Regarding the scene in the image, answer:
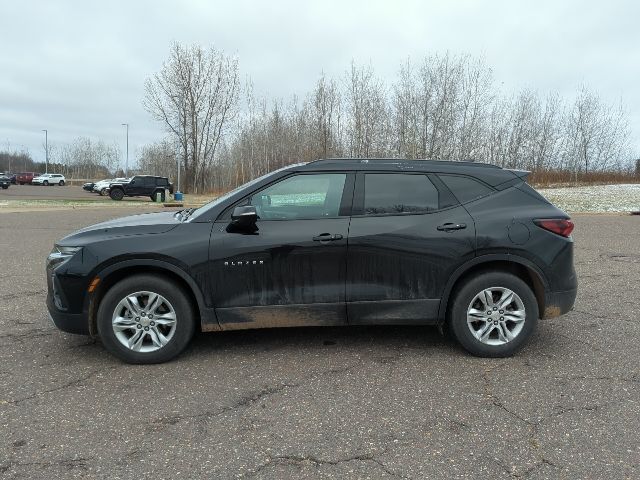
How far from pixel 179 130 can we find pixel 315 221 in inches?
1710

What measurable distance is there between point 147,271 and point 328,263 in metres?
1.51

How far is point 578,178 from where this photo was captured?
4081 cm

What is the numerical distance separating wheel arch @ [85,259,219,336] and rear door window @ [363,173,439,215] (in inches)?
61.8

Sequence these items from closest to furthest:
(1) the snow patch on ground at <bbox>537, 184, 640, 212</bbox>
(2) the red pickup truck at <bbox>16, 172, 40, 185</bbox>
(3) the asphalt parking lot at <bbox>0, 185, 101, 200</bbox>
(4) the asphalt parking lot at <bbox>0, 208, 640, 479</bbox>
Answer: (4) the asphalt parking lot at <bbox>0, 208, 640, 479</bbox> → (1) the snow patch on ground at <bbox>537, 184, 640, 212</bbox> → (3) the asphalt parking lot at <bbox>0, 185, 101, 200</bbox> → (2) the red pickup truck at <bbox>16, 172, 40, 185</bbox>

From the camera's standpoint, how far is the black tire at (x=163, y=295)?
3.91 m

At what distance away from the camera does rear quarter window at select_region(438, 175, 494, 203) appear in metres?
4.24

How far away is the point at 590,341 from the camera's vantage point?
4.57 metres

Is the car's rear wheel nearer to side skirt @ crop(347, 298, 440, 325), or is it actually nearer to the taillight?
side skirt @ crop(347, 298, 440, 325)

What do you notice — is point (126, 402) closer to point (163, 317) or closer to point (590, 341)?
point (163, 317)

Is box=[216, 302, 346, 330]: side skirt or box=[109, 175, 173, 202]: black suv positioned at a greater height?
box=[109, 175, 173, 202]: black suv

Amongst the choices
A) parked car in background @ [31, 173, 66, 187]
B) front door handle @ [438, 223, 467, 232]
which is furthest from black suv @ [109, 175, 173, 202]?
parked car in background @ [31, 173, 66, 187]

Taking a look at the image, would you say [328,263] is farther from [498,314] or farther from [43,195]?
[43,195]

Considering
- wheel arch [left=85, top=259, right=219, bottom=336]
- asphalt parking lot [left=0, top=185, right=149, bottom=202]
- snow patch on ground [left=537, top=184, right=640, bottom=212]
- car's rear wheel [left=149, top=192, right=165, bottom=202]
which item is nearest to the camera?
wheel arch [left=85, top=259, right=219, bottom=336]

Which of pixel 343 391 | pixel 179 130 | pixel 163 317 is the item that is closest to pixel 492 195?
pixel 343 391
